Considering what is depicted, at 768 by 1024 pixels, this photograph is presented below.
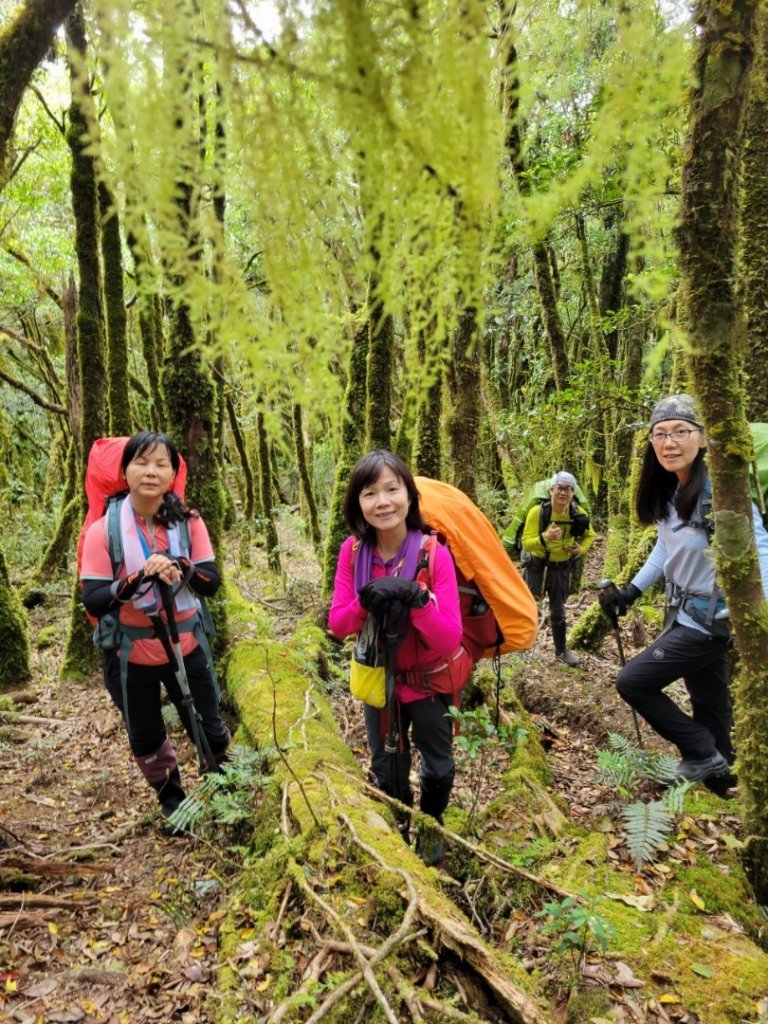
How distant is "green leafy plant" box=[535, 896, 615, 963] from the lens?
2.38 meters

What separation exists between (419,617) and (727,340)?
193 centimetres

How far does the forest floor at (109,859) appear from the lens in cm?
269

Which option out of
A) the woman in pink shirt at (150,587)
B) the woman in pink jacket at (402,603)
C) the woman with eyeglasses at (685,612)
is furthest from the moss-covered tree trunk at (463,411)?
the woman in pink shirt at (150,587)

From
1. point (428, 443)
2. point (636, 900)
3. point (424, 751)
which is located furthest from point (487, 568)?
→ point (428, 443)

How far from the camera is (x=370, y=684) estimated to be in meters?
3.38

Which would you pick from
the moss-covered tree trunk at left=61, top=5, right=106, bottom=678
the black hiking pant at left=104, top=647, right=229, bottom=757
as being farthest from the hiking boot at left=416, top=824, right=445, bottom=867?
the moss-covered tree trunk at left=61, top=5, right=106, bottom=678

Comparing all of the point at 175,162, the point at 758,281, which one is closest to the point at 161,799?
the point at 175,162

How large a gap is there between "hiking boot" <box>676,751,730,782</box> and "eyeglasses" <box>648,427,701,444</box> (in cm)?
220

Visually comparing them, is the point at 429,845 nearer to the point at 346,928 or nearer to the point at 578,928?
the point at 578,928

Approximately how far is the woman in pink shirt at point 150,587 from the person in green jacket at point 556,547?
16.4ft

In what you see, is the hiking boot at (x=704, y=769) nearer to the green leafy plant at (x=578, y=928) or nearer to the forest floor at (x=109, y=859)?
the forest floor at (x=109, y=859)

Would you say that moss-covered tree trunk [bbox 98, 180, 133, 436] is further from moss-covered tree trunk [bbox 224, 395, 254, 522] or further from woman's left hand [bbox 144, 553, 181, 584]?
moss-covered tree trunk [bbox 224, 395, 254, 522]

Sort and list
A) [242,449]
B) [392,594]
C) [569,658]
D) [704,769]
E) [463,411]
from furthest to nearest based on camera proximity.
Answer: [242,449] → [569,658] → [463,411] → [704,769] → [392,594]

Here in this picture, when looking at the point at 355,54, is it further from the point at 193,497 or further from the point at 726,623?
the point at 193,497
